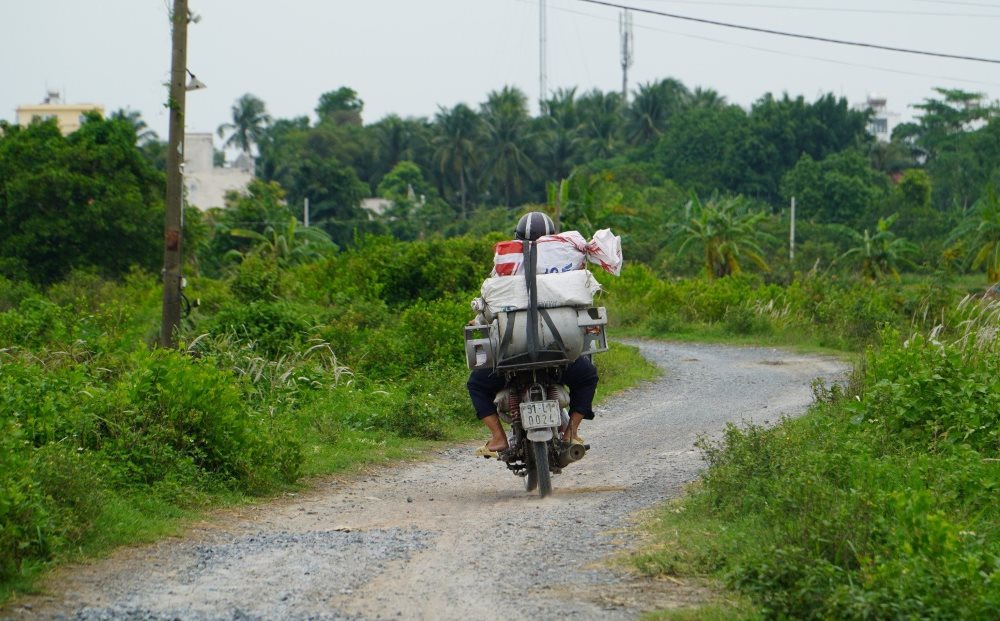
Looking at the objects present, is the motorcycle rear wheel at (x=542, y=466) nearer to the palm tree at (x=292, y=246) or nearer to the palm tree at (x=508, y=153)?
the palm tree at (x=292, y=246)

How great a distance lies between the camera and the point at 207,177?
83.8m

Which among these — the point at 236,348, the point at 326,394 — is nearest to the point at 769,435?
the point at 326,394

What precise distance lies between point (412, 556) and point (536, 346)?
2.02 metres

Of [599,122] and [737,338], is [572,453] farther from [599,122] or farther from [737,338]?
[599,122]

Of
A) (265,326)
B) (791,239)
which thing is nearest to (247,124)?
(791,239)

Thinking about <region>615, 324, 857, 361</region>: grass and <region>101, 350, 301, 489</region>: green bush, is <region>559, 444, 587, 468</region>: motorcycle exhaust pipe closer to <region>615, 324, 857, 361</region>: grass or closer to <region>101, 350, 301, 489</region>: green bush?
<region>101, 350, 301, 489</region>: green bush

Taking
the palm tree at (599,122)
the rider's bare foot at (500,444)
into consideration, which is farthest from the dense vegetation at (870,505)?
the palm tree at (599,122)

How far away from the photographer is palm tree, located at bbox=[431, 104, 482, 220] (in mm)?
80625

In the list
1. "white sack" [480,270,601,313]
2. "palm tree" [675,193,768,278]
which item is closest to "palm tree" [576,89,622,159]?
"palm tree" [675,193,768,278]

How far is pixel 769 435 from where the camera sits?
8648mm

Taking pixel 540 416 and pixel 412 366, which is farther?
pixel 412 366

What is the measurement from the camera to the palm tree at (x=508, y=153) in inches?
3110

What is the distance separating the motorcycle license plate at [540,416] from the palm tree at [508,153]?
233ft

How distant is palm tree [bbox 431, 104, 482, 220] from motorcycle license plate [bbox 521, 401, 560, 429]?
72.0 metres
